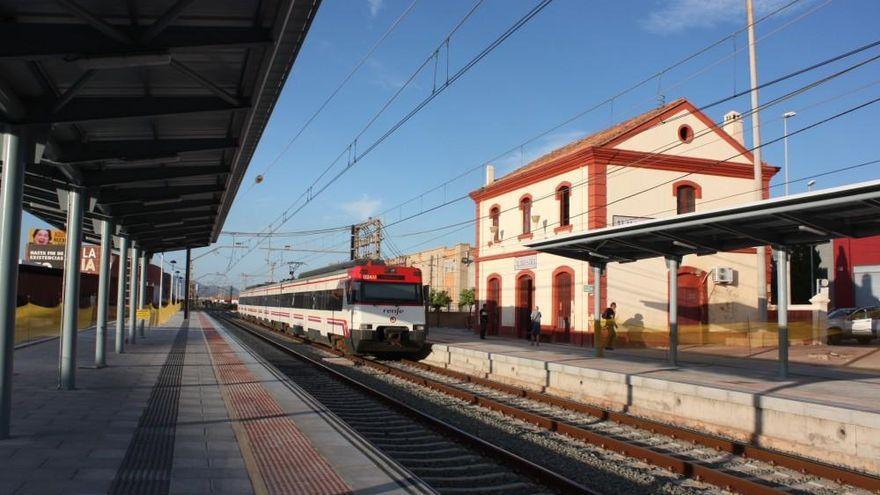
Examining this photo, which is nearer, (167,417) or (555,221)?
(167,417)

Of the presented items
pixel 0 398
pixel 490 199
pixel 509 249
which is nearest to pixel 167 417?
pixel 0 398

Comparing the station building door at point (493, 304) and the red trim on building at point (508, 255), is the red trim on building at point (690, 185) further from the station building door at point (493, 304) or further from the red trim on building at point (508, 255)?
the station building door at point (493, 304)

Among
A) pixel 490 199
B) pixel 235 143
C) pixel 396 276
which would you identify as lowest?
pixel 396 276

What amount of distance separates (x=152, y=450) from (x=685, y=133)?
24207 mm

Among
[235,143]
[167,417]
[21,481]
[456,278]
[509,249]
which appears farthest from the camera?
[456,278]

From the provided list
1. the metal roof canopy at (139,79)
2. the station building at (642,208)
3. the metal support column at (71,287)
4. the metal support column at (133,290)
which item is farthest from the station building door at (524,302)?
the metal support column at (71,287)

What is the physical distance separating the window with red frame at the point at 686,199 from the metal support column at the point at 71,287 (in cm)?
2193

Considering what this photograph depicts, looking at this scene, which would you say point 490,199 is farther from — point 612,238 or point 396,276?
point 612,238

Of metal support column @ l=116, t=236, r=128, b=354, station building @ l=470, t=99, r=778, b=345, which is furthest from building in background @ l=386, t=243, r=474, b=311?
metal support column @ l=116, t=236, r=128, b=354

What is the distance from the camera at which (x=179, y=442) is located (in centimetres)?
789

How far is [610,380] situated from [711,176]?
16.2 m

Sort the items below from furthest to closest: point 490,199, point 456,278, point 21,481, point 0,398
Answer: point 456,278 → point 490,199 → point 0,398 → point 21,481

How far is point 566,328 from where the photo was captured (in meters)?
26.0

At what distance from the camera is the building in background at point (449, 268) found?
67000 mm
